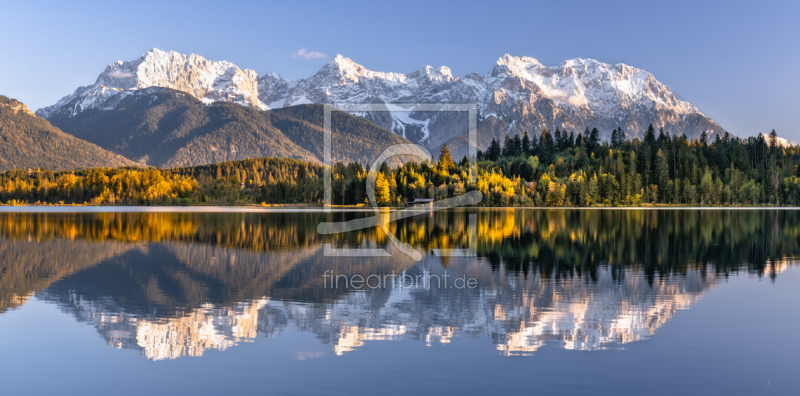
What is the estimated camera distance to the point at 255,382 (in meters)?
14.7

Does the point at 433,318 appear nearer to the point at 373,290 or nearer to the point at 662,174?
the point at 373,290

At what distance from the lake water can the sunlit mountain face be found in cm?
14

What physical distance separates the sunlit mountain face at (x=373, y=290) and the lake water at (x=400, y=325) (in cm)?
14

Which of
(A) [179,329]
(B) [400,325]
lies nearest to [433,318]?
(B) [400,325]

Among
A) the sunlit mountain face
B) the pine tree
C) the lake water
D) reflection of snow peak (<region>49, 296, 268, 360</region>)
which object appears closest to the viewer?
the lake water

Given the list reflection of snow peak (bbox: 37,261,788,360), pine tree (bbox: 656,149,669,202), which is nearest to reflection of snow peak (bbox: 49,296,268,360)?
reflection of snow peak (bbox: 37,261,788,360)

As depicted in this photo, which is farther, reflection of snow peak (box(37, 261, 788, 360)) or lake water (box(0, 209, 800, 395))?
reflection of snow peak (box(37, 261, 788, 360))

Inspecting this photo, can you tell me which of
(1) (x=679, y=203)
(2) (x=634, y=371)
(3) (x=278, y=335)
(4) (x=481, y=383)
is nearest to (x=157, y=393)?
(3) (x=278, y=335)

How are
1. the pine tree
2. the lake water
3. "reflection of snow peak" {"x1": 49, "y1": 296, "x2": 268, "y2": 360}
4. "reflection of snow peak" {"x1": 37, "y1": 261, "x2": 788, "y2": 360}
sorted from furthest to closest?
the pine tree
"reflection of snow peak" {"x1": 37, "y1": 261, "x2": 788, "y2": 360}
"reflection of snow peak" {"x1": 49, "y1": 296, "x2": 268, "y2": 360}
the lake water

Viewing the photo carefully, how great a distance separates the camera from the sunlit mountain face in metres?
19.2

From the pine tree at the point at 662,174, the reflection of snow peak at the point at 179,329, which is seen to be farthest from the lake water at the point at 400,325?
the pine tree at the point at 662,174

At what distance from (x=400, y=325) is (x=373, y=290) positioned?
7365 millimetres

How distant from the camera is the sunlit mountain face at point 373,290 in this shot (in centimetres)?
1923

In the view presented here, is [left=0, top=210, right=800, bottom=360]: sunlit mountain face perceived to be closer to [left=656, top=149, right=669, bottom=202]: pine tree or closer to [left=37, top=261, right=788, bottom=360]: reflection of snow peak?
[left=37, top=261, right=788, bottom=360]: reflection of snow peak
